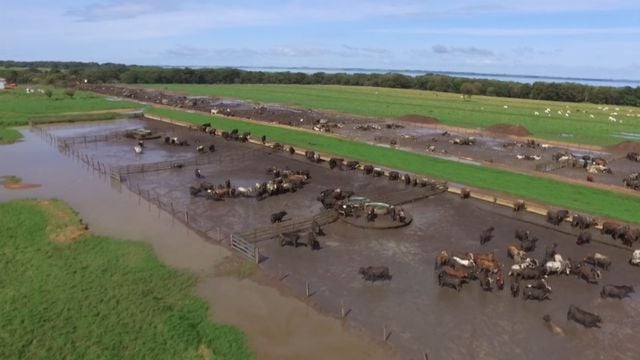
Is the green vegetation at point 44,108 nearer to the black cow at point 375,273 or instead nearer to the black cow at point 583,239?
the black cow at point 375,273

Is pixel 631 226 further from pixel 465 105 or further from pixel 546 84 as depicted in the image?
pixel 546 84

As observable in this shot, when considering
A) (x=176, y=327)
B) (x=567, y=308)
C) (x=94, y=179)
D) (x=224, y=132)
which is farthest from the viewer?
(x=224, y=132)

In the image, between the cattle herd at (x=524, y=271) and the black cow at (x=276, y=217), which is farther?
the black cow at (x=276, y=217)

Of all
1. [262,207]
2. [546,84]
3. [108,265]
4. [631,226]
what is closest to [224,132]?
[262,207]

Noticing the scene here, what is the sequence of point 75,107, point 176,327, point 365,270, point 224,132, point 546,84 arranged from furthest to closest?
point 546,84 → point 75,107 → point 224,132 → point 365,270 → point 176,327

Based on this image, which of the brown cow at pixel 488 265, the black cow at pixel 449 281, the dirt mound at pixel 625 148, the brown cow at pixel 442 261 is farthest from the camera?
A: the dirt mound at pixel 625 148

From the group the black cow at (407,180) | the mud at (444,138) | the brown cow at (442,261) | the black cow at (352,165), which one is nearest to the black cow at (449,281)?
the brown cow at (442,261)

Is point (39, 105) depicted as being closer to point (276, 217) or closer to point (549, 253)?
point (276, 217)
